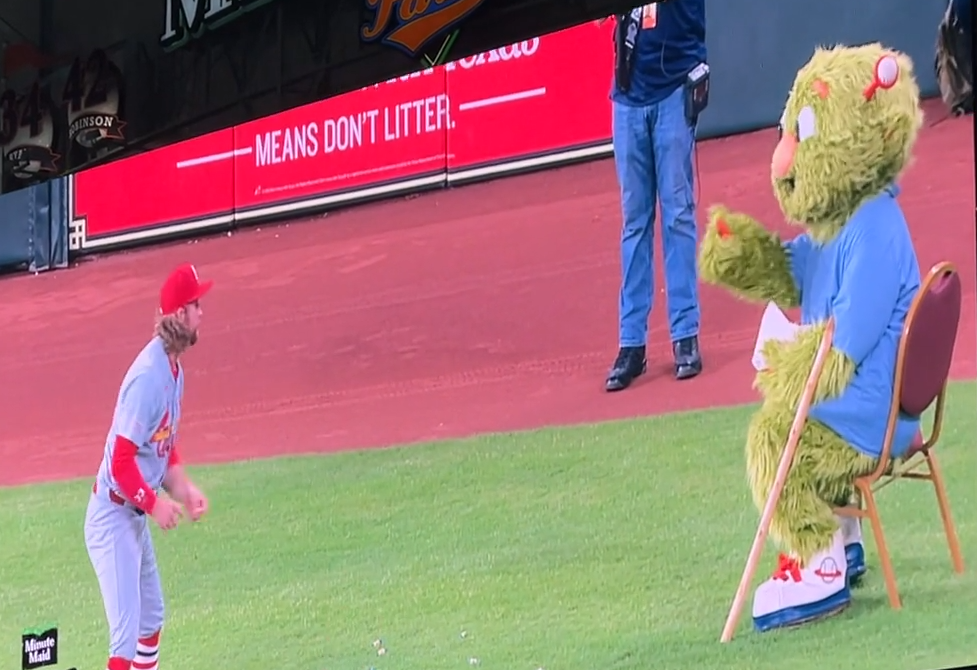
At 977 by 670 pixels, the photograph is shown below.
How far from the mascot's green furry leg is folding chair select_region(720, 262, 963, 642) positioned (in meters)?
0.03

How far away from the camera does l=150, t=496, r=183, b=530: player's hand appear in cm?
348

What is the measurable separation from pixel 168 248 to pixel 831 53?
178 cm

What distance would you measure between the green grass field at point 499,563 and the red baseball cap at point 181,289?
43 cm

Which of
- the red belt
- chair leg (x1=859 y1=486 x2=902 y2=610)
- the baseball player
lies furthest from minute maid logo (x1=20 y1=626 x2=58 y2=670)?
chair leg (x1=859 y1=486 x2=902 y2=610)

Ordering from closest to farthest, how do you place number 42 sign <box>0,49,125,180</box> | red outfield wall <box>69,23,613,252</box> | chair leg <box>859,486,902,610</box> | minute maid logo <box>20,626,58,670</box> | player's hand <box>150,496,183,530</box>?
chair leg <box>859,486,902,610</box>, player's hand <box>150,496,183,530</box>, minute maid logo <box>20,626,58,670</box>, red outfield wall <box>69,23,613,252</box>, number 42 sign <box>0,49,125,180</box>

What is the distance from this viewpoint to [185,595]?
142 inches

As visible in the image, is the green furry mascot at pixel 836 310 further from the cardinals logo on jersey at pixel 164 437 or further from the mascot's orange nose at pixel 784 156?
the cardinals logo on jersey at pixel 164 437

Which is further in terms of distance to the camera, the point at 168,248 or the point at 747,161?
the point at 168,248

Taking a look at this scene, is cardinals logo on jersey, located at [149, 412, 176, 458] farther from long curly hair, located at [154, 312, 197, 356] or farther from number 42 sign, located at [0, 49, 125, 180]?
number 42 sign, located at [0, 49, 125, 180]

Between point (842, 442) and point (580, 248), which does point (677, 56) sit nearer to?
point (580, 248)

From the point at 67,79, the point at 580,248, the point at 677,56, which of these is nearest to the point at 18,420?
the point at 67,79

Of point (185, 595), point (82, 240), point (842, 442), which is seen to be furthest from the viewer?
point (82, 240)

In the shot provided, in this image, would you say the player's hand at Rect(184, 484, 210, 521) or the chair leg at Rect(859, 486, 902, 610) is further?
the player's hand at Rect(184, 484, 210, 521)

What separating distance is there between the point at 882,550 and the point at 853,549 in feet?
0.24
